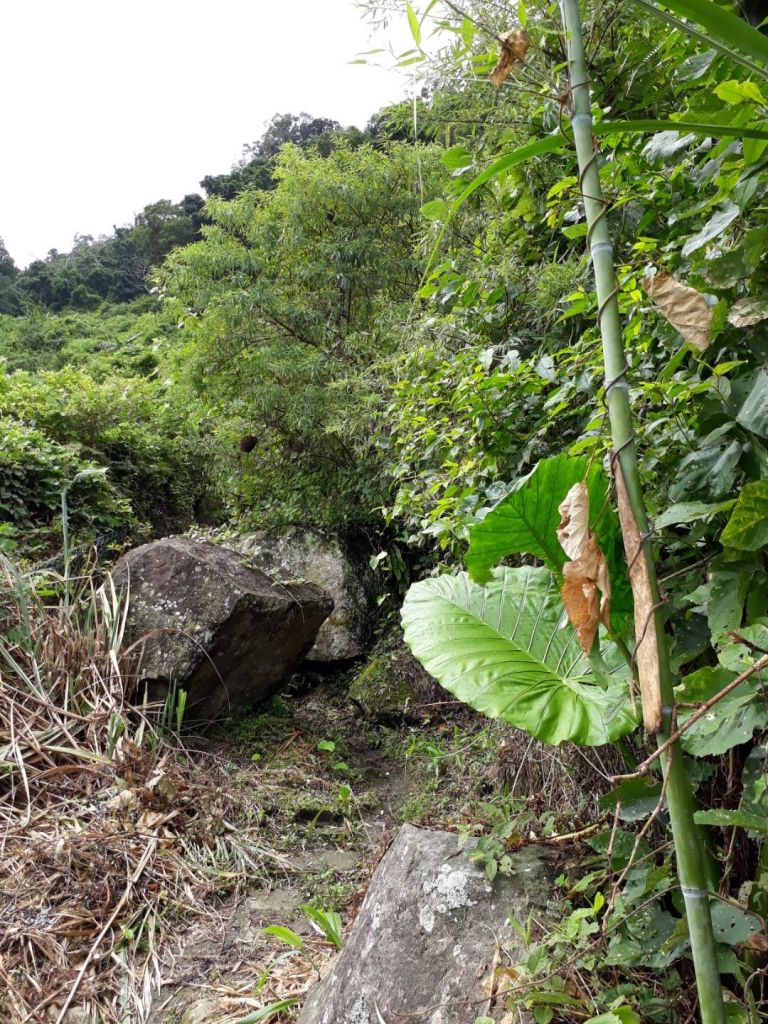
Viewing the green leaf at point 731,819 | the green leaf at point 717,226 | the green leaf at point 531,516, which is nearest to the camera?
the green leaf at point 731,819

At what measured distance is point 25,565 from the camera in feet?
11.5

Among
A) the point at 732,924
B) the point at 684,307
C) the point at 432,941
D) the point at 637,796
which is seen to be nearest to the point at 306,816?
the point at 432,941

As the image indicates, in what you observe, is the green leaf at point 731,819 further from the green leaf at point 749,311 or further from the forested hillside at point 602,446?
the green leaf at point 749,311

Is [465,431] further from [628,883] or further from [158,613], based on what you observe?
[158,613]

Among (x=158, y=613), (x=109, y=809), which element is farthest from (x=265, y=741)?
(x=109, y=809)

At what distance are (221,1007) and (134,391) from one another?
20.2ft

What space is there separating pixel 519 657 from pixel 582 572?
56 centimetres

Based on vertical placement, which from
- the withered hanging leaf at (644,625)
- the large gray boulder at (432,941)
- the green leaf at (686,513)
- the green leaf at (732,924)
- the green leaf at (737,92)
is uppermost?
the green leaf at (737,92)

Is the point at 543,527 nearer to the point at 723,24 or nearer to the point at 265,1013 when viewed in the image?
the point at 723,24

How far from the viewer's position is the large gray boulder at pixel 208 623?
3.26m

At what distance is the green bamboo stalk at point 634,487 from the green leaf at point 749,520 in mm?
262

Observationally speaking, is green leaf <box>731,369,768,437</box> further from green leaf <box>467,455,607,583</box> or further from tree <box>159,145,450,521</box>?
tree <box>159,145,450,521</box>

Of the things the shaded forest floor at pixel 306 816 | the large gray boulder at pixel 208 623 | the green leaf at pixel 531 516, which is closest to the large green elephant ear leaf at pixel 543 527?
the green leaf at pixel 531 516

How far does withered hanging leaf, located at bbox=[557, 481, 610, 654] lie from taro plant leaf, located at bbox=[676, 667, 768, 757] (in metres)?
0.23
